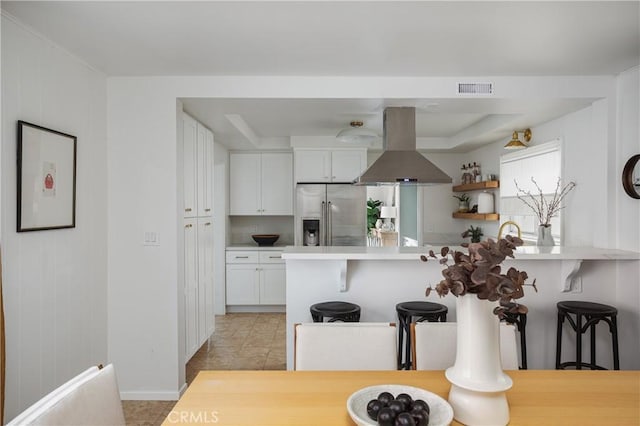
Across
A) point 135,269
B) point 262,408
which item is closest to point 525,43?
point 262,408

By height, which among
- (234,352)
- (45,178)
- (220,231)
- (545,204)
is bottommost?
(234,352)

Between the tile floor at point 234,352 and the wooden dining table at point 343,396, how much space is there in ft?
5.32

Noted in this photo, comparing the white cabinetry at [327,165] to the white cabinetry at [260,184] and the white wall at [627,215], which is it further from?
the white wall at [627,215]

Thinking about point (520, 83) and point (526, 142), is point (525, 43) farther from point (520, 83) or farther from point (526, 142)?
point (526, 142)

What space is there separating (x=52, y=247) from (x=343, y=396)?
1928 mm

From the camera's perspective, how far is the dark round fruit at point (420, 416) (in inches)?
42.8

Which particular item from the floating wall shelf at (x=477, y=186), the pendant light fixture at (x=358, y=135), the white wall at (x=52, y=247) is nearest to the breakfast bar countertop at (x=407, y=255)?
the white wall at (x=52, y=247)

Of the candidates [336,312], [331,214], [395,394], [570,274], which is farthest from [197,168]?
[570,274]

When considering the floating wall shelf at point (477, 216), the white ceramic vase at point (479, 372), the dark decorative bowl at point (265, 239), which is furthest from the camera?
the dark decorative bowl at point (265, 239)

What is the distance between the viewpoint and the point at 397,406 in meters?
1.11

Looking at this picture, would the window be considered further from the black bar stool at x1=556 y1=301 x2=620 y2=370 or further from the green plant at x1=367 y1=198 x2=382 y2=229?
the green plant at x1=367 y1=198 x2=382 y2=229

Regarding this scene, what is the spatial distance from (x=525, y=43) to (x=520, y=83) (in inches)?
27.2

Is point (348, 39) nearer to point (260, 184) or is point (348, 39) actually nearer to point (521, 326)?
point (521, 326)

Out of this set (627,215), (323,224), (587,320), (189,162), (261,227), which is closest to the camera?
(587,320)
